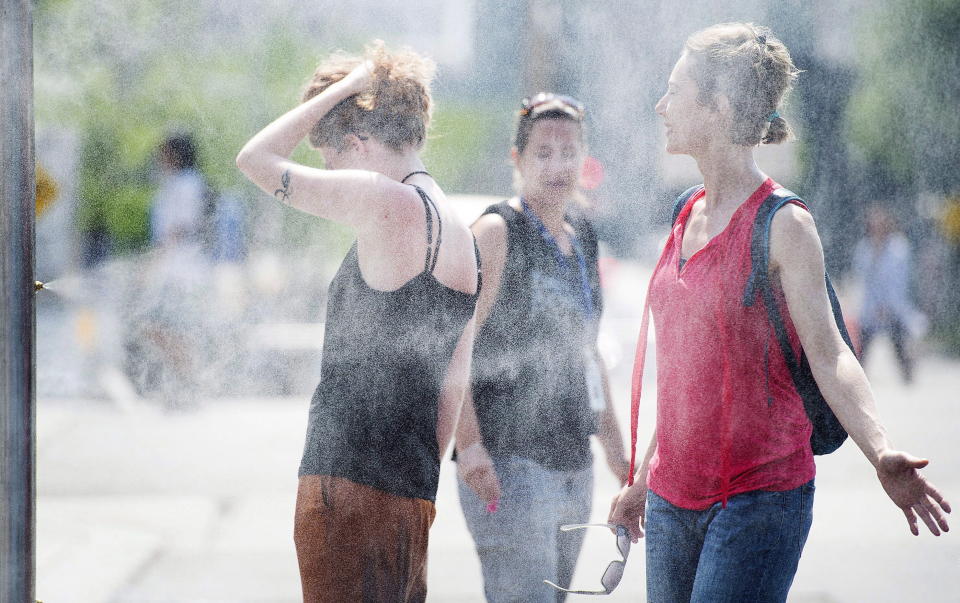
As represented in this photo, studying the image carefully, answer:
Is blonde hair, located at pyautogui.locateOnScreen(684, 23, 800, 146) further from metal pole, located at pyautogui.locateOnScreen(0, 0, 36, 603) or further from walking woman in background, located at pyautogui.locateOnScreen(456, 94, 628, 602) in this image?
metal pole, located at pyautogui.locateOnScreen(0, 0, 36, 603)

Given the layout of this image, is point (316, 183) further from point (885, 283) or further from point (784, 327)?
point (885, 283)

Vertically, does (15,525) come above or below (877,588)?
above

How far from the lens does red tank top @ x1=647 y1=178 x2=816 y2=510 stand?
156 centimetres

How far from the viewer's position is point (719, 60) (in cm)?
157

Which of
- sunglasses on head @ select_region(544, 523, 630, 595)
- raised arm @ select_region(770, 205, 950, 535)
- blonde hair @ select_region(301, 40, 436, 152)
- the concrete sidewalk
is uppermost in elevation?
blonde hair @ select_region(301, 40, 436, 152)

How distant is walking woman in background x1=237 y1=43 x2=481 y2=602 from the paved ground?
22.7 inches

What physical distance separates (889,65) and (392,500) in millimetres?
1378

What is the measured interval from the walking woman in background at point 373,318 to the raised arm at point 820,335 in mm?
530

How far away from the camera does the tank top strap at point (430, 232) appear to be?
1.61 meters

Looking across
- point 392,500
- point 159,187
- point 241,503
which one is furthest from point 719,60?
point 241,503

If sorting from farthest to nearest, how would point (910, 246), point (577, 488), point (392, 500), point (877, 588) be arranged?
point (877, 588), point (910, 246), point (577, 488), point (392, 500)

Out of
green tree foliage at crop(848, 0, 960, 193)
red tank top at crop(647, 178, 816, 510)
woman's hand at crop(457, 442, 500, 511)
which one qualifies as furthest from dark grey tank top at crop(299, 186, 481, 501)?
green tree foliage at crop(848, 0, 960, 193)

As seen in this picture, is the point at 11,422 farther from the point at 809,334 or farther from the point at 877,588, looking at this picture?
the point at 877,588

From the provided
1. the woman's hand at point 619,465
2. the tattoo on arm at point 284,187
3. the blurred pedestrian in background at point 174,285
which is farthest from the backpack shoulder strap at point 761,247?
the blurred pedestrian in background at point 174,285
